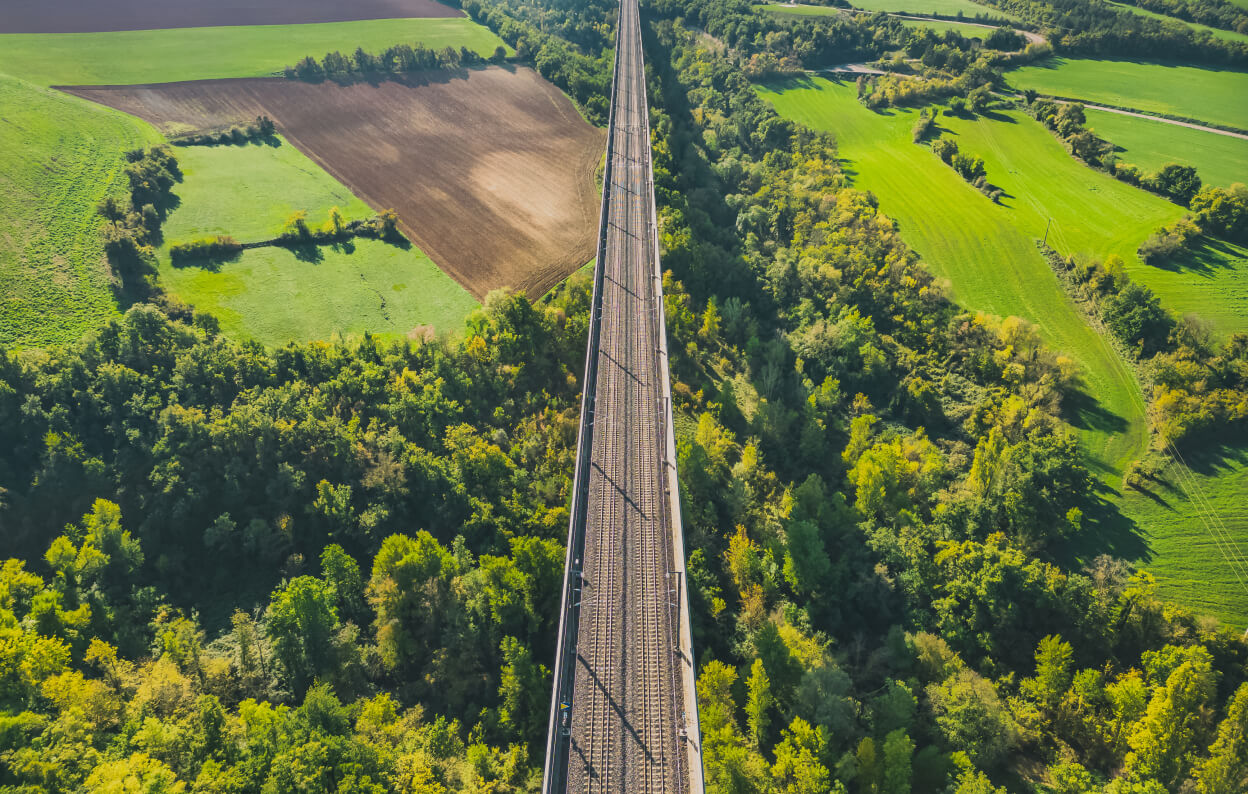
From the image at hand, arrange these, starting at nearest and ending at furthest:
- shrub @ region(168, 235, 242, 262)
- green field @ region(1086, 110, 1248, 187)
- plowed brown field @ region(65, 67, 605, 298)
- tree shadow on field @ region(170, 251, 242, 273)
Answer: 1. tree shadow on field @ region(170, 251, 242, 273)
2. shrub @ region(168, 235, 242, 262)
3. plowed brown field @ region(65, 67, 605, 298)
4. green field @ region(1086, 110, 1248, 187)

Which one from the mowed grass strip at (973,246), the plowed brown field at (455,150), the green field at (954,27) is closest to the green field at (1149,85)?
the green field at (954,27)

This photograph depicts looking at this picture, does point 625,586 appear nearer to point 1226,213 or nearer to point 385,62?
point 1226,213

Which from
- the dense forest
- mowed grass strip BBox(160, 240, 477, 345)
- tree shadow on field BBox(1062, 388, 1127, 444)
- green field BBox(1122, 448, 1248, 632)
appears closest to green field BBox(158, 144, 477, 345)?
mowed grass strip BBox(160, 240, 477, 345)

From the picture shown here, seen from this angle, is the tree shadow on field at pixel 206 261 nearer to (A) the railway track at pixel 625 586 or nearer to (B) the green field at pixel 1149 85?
(A) the railway track at pixel 625 586

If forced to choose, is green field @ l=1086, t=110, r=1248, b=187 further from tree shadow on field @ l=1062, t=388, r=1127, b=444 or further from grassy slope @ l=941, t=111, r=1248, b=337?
tree shadow on field @ l=1062, t=388, r=1127, b=444

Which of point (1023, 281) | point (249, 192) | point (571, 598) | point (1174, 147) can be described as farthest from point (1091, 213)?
point (249, 192)

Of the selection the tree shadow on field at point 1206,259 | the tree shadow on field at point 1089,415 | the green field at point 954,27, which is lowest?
the tree shadow on field at point 1089,415

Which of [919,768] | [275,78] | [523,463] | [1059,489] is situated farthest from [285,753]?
[275,78]
